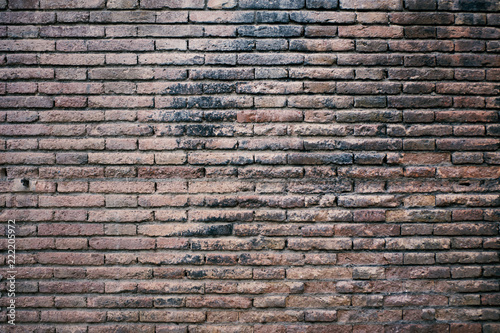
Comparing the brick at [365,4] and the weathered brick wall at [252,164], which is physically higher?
the brick at [365,4]

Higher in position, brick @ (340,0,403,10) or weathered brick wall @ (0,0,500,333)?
brick @ (340,0,403,10)

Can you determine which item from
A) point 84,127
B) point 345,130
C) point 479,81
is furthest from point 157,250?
point 479,81

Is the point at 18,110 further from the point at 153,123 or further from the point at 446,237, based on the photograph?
the point at 446,237

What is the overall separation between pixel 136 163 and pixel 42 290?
4.05 feet

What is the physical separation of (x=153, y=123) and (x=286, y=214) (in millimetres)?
1284

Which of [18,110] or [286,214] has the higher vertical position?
[18,110]

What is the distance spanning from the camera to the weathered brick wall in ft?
7.52

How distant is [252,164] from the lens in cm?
233

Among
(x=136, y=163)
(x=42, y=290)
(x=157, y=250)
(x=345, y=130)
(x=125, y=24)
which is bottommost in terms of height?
(x=42, y=290)

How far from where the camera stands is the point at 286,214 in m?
2.32

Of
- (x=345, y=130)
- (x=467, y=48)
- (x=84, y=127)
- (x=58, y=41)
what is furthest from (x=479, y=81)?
(x=58, y=41)

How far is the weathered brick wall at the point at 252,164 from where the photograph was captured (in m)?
2.29

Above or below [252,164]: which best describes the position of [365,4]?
above

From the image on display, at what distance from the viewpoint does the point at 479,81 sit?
7.86 ft
